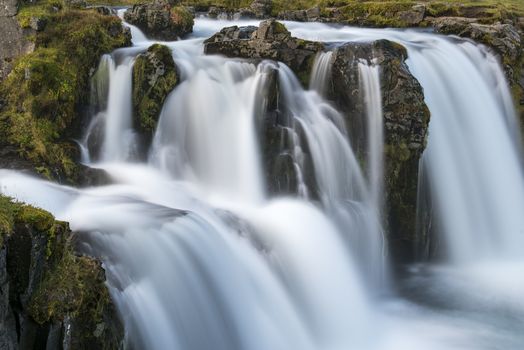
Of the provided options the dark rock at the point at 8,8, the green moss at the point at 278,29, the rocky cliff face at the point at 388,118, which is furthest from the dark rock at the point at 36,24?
the green moss at the point at 278,29

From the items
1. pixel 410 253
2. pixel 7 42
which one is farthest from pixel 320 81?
pixel 7 42

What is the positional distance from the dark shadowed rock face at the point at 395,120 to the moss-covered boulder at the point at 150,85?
405 centimetres

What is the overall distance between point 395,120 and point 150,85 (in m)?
5.87

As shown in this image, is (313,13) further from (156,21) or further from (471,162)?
(471,162)

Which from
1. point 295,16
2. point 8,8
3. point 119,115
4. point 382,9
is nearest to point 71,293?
point 119,115

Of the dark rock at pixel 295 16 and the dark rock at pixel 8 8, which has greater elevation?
the dark rock at pixel 295 16

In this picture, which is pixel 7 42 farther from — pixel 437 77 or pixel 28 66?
pixel 437 77

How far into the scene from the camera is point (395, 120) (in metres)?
12.3

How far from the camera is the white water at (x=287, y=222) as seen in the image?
7492 mm

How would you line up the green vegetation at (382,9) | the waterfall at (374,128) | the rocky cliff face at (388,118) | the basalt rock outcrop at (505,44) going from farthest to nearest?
the green vegetation at (382,9)
the basalt rock outcrop at (505,44)
the waterfall at (374,128)
the rocky cliff face at (388,118)

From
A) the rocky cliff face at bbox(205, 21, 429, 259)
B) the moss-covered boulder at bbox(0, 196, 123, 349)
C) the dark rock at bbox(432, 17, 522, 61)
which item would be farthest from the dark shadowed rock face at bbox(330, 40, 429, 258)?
the moss-covered boulder at bbox(0, 196, 123, 349)

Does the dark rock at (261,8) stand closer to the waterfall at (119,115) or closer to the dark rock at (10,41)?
the waterfall at (119,115)

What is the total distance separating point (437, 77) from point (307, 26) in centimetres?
736

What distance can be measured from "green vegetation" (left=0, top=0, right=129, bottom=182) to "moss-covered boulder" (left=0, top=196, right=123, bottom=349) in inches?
195
